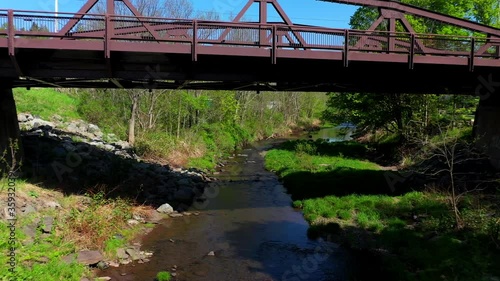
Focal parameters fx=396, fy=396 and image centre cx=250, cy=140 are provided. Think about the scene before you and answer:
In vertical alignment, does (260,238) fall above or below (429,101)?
below

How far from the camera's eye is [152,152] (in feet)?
90.1

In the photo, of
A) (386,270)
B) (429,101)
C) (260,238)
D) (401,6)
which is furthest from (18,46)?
(429,101)

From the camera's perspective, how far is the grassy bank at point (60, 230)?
10750 mm

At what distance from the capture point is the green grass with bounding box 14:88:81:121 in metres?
27.6

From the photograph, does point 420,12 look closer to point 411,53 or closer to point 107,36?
point 411,53

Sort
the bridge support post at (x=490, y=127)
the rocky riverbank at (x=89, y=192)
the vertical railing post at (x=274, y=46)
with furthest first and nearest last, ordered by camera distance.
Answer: the bridge support post at (x=490, y=127) → the vertical railing post at (x=274, y=46) → the rocky riverbank at (x=89, y=192)

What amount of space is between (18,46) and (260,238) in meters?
11.0

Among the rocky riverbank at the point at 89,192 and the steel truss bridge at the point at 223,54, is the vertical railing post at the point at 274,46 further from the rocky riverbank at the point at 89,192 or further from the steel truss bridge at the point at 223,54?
the rocky riverbank at the point at 89,192

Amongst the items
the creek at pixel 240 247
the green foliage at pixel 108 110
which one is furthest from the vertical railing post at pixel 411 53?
the green foliage at pixel 108 110

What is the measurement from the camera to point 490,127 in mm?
20375

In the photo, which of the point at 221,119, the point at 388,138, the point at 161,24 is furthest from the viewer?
the point at 221,119

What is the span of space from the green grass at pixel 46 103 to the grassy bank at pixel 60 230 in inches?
540

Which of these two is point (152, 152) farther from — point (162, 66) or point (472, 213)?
point (472, 213)

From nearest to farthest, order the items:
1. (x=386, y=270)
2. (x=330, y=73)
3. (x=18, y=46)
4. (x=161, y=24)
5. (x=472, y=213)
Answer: (x=386, y=270) → (x=18, y=46) → (x=472, y=213) → (x=161, y=24) → (x=330, y=73)
